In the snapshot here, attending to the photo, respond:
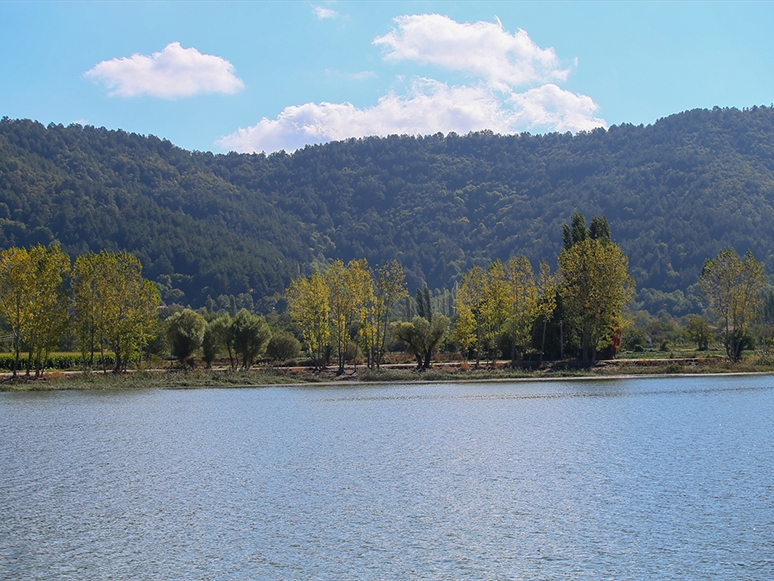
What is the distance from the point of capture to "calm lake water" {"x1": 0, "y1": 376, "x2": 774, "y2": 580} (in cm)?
1617

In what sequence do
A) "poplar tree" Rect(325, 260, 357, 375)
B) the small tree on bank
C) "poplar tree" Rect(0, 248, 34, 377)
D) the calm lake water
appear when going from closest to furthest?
the calm lake water, "poplar tree" Rect(0, 248, 34, 377), "poplar tree" Rect(325, 260, 357, 375), the small tree on bank

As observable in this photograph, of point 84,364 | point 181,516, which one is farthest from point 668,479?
point 84,364

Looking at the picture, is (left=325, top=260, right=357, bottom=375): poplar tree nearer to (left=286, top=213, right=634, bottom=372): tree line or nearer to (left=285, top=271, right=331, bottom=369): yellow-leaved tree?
(left=286, top=213, right=634, bottom=372): tree line

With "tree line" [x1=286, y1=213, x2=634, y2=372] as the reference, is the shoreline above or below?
below

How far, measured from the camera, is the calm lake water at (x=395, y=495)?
53.1 feet

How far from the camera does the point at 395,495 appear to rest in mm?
21734

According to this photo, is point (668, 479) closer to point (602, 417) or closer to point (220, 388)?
point (602, 417)

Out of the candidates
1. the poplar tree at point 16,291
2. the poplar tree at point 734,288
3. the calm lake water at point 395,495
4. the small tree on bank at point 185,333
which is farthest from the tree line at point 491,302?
the calm lake water at point 395,495

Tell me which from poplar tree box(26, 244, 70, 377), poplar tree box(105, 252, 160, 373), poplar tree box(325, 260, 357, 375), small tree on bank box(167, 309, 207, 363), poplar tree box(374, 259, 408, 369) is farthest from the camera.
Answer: small tree on bank box(167, 309, 207, 363)

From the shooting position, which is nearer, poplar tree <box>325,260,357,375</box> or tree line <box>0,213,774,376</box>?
tree line <box>0,213,774,376</box>

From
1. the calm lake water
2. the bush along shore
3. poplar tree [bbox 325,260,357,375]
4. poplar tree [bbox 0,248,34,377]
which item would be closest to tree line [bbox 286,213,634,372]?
poplar tree [bbox 325,260,357,375]

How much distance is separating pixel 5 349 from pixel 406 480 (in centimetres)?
7212

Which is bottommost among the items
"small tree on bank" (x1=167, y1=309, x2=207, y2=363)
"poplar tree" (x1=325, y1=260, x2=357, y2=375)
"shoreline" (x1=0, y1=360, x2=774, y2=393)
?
"shoreline" (x1=0, y1=360, x2=774, y2=393)

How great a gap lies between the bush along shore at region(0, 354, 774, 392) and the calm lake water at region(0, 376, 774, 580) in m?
21.3
